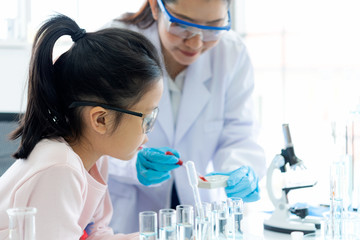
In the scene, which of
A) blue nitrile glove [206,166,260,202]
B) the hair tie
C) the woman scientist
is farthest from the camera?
the woman scientist

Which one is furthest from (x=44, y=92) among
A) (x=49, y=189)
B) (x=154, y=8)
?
(x=154, y=8)

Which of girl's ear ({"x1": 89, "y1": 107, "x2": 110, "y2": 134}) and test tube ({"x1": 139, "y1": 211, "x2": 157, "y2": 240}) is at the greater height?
girl's ear ({"x1": 89, "y1": 107, "x2": 110, "y2": 134})

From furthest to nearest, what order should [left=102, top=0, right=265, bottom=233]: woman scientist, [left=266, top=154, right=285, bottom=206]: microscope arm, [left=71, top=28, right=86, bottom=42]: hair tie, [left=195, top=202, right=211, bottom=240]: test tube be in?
[left=102, top=0, right=265, bottom=233]: woman scientist, [left=266, top=154, right=285, bottom=206]: microscope arm, [left=71, top=28, right=86, bottom=42]: hair tie, [left=195, top=202, right=211, bottom=240]: test tube

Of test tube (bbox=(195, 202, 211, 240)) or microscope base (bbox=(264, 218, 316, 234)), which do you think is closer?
test tube (bbox=(195, 202, 211, 240))

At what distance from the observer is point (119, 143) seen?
1.54 metres

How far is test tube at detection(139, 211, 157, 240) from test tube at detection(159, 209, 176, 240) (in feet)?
0.11

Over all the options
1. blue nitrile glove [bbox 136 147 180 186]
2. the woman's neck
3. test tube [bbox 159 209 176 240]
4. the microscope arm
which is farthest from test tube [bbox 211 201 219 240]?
the woman's neck

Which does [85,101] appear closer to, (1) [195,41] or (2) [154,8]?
(1) [195,41]

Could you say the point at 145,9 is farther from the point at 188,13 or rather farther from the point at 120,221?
the point at 120,221

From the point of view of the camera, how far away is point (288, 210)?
1.82 m

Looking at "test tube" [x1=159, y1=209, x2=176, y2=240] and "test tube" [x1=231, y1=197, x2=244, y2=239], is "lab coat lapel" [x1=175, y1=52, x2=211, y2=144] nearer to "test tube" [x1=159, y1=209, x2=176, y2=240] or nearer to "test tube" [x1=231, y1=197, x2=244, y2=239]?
"test tube" [x1=231, y1=197, x2=244, y2=239]

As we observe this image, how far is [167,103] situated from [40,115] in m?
0.84

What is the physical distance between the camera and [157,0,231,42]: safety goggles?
1846 mm

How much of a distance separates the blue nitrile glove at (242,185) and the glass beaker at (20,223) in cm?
87
